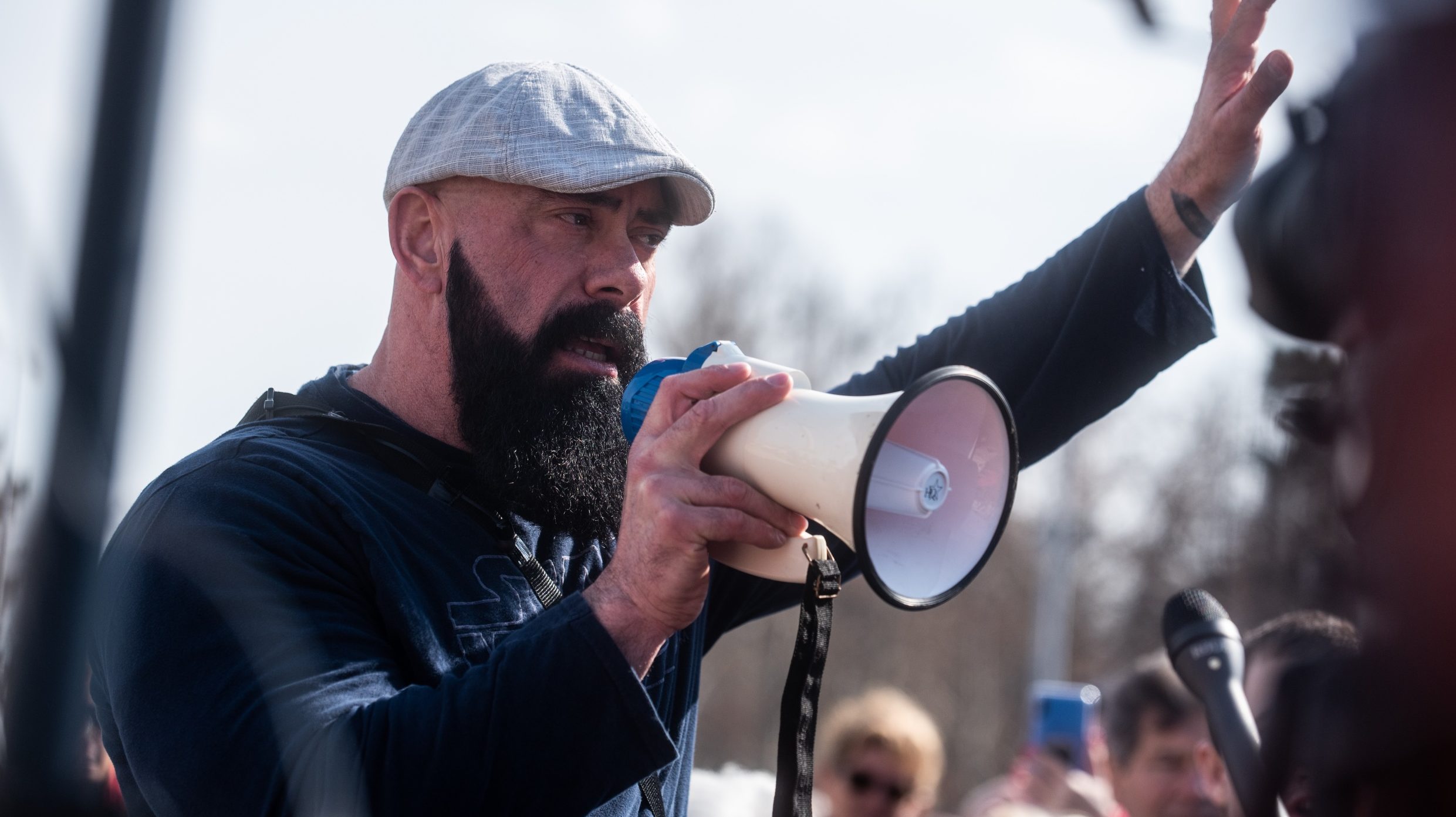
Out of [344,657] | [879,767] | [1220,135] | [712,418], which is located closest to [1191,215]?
[1220,135]

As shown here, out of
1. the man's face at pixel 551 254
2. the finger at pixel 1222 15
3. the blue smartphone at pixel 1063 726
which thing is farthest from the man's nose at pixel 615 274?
the blue smartphone at pixel 1063 726

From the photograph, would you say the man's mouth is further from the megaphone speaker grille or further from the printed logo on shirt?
the megaphone speaker grille

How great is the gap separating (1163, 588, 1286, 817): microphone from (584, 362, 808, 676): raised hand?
610mm

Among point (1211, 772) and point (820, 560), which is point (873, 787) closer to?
point (1211, 772)

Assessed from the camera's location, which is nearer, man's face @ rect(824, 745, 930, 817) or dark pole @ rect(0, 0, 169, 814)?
dark pole @ rect(0, 0, 169, 814)

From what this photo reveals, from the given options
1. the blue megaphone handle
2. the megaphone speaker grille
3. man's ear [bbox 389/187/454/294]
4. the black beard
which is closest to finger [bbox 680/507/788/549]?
the megaphone speaker grille

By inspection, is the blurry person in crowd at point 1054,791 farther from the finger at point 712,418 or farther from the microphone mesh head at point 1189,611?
the finger at point 712,418

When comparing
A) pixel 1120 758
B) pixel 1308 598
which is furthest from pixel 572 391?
pixel 1120 758

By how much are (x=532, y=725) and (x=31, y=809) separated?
28.4 inches

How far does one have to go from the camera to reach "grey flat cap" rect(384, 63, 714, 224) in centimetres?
225

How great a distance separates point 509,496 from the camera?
7.32 ft

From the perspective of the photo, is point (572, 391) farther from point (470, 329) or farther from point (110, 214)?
point (110, 214)

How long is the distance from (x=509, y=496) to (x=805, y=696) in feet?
2.29

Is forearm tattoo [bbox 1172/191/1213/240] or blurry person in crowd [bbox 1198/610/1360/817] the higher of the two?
forearm tattoo [bbox 1172/191/1213/240]
